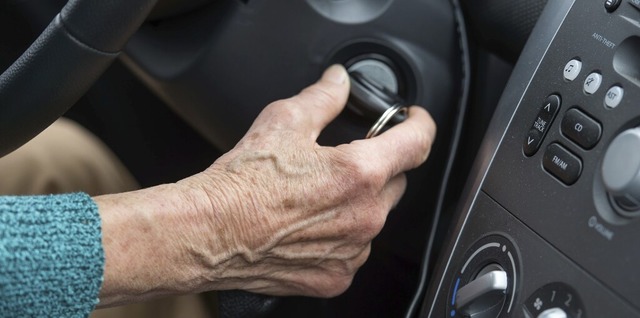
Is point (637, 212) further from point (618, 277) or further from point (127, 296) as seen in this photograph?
point (127, 296)

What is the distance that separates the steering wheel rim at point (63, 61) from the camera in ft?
2.00

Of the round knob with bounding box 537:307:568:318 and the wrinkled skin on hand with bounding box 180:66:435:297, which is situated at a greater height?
the round knob with bounding box 537:307:568:318

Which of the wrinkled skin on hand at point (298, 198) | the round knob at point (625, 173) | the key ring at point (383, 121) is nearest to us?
the round knob at point (625, 173)

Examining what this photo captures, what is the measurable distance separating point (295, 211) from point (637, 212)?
0.27m

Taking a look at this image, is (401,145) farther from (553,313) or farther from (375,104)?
(553,313)

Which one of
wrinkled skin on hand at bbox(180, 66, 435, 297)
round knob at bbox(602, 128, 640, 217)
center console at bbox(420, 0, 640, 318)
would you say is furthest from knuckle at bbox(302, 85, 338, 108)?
round knob at bbox(602, 128, 640, 217)

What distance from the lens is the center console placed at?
565 millimetres

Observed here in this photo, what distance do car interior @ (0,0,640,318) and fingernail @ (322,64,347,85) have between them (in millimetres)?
20

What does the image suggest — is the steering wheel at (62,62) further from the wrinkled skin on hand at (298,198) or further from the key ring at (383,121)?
the key ring at (383,121)

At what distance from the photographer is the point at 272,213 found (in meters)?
0.69

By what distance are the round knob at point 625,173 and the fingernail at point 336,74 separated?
0.30m

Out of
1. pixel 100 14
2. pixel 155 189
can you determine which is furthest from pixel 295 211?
pixel 100 14

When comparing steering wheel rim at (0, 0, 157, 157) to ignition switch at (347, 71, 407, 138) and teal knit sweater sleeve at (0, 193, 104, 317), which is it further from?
ignition switch at (347, 71, 407, 138)

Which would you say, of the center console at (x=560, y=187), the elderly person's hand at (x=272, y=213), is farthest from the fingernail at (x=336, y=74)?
the center console at (x=560, y=187)
